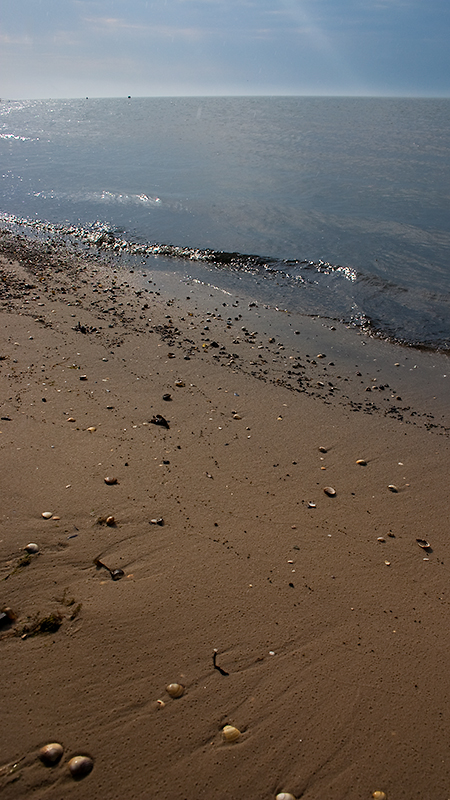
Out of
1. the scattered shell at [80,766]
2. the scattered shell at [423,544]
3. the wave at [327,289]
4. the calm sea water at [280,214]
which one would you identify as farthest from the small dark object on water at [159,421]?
the calm sea water at [280,214]

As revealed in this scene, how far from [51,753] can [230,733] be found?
116 cm

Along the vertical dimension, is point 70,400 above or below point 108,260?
below

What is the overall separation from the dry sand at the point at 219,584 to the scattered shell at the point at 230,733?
0.15ft

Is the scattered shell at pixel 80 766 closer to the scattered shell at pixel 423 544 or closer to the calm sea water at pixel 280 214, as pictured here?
the scattered shell at pixel 423 544

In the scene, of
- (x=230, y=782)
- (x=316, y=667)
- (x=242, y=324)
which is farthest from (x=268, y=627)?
(x=242, y=324)

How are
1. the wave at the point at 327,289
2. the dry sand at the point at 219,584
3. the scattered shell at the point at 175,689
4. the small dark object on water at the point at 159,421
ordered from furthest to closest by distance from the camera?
the wave at the point at 327,289
the small dark object on water at the point at 159,421
the scattered shell at the point at 175,689
the dry sand at the point at 219,584

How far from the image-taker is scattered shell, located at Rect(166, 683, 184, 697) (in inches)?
130

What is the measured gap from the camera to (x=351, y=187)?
24.2 m

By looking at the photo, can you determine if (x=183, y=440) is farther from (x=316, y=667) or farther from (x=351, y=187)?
(x=351, y=187)

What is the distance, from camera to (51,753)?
2881mm

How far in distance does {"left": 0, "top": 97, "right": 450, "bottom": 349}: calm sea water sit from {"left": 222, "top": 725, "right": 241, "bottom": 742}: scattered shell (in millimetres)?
8616

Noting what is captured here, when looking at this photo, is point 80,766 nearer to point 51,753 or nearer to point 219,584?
point 51,753

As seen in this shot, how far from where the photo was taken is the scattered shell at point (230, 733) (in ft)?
10.1

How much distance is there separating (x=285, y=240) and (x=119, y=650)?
49.5 ft
